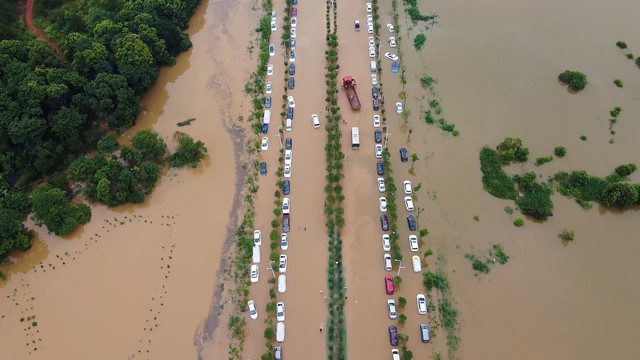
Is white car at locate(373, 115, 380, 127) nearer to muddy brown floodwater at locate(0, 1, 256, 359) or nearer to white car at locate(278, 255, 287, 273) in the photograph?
muddy brown floodwater at locate(0, 1, 256, 359)

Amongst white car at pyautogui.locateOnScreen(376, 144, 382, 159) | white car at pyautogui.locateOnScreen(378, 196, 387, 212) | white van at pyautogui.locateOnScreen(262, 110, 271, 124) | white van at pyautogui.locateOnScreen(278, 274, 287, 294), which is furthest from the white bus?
white van at pyautogui.locateOnScreen(278, 274, 287, 294)

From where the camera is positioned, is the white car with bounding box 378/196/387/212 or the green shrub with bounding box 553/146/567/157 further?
the green shrub with bounding box 553/146/567/157

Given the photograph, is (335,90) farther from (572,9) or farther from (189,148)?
(572,9)

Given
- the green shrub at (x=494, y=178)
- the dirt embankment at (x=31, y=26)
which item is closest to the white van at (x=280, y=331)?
the green shrub at (x=494, y=178)

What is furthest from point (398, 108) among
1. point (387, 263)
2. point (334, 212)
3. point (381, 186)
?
point (387, 263)

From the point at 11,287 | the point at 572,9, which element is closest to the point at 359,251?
the point at 11,287
